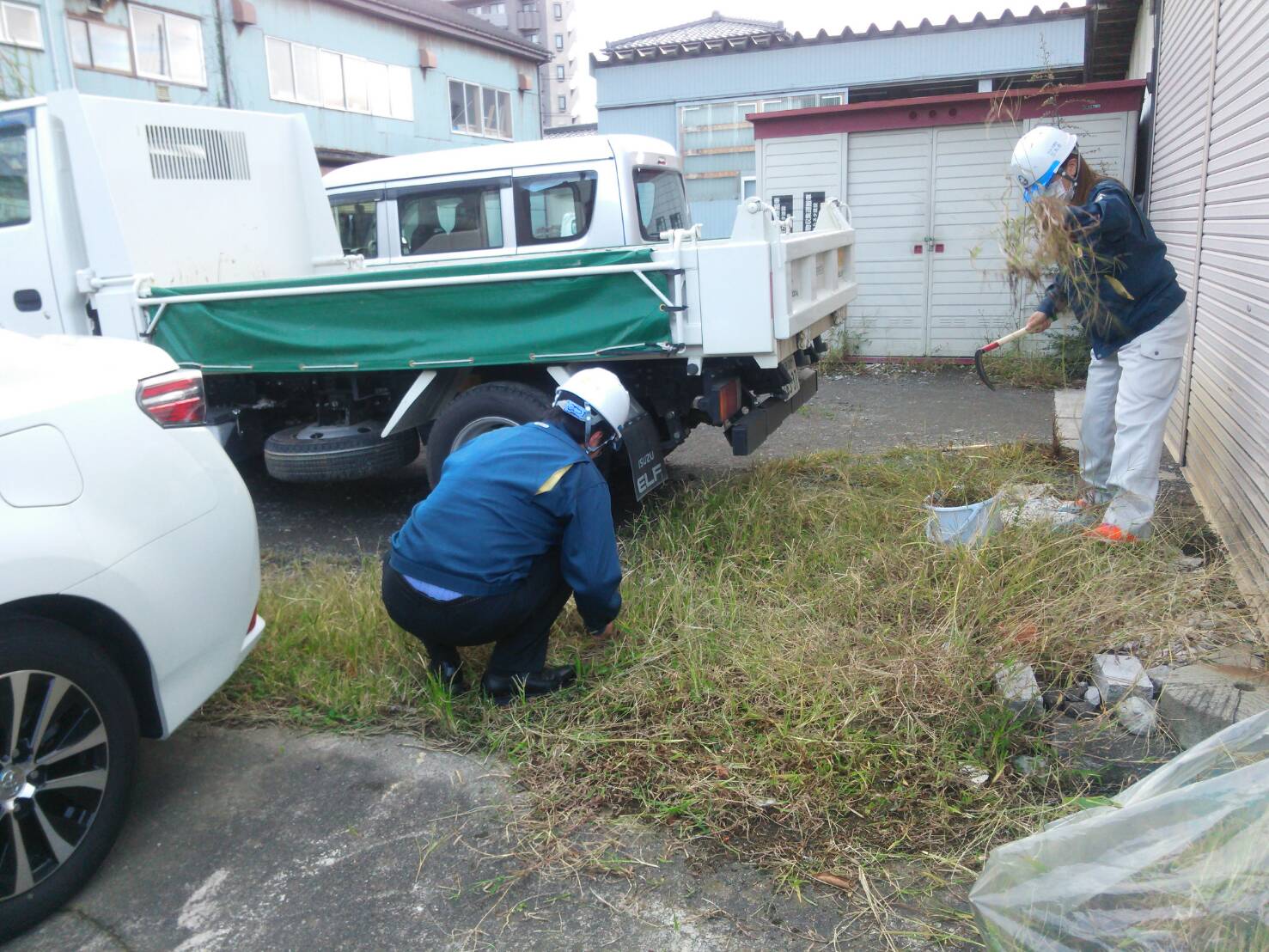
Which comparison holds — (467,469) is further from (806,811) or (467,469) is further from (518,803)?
(806,811)

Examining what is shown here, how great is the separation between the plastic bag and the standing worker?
256cm

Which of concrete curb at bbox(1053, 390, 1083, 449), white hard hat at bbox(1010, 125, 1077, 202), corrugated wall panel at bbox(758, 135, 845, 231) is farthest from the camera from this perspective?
corrugated wall panel at bbox(758, 135, 845, 231)

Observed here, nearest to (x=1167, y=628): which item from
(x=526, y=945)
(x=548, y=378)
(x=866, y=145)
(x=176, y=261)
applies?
(x=526, y=945)

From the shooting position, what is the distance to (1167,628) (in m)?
3.60

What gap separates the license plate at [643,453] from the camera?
507cm

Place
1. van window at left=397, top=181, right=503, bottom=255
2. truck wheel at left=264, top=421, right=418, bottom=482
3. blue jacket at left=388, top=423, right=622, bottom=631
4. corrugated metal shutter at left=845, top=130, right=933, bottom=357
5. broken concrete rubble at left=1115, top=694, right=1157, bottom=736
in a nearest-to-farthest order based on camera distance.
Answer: broken concrete rubble at left=1115, top=694, right=1157, bottom=736 → blue jacket at left=388, top=423, right=622, bottom=631 → truck wheel at left=264, top=421, right=418, bottom=482 → van window at left=397, top=181, right=503, bottom=255 → corrugated metal shutter at left=845, top=130, right=933, bottom=357

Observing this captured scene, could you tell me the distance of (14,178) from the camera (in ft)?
19.8

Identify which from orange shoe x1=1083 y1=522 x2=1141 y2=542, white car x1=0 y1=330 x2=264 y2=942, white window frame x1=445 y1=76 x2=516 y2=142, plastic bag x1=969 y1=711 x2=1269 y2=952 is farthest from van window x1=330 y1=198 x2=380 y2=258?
white window frame x1=445 y1=76 x2=516 y2=142

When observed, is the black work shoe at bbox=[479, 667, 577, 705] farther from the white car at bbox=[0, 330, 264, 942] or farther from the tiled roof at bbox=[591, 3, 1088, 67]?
the tiled roof at bbox=[591, 3, 1088, 67]

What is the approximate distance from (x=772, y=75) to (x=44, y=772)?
1913 cm

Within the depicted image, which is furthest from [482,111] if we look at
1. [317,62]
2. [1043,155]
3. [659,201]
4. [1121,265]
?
[1121,265]

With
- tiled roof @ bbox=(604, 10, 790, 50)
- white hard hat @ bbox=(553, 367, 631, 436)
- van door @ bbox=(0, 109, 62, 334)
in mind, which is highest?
tiled roof @ bbox=(604, 10, 790, 50)

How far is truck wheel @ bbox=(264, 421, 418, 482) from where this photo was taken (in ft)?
20.0

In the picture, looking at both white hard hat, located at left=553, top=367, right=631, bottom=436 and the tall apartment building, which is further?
the tall apartment building
